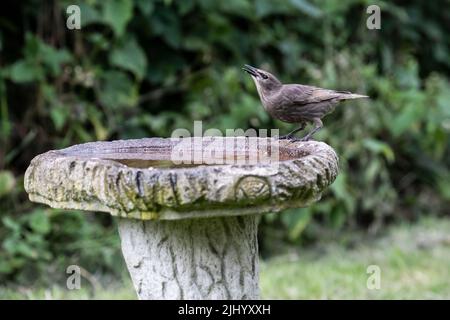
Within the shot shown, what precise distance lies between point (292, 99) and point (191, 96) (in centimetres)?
229

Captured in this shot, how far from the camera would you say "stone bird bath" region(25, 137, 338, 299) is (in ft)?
8.85

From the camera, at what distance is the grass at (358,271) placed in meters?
4.71

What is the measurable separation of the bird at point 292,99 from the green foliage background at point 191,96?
1836 millimetres

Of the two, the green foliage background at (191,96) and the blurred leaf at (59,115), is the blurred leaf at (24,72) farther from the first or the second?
the blurred leaf at (59,115)

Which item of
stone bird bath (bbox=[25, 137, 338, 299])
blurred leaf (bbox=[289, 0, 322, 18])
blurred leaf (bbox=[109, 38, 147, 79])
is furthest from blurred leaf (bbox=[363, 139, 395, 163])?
stone bird bath (bbox=[25, 137, 338, 299])

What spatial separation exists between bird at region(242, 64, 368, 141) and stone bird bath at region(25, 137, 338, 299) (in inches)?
19.4

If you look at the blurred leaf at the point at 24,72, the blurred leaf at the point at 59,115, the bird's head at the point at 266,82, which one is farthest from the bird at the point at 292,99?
the blurred leaf at the point at 24,72

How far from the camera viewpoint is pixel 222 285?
3090 mm

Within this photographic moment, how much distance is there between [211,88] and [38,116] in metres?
1.41

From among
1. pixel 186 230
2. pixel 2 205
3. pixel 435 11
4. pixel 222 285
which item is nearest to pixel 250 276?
pixel 222 285

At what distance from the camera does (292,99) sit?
4023mm

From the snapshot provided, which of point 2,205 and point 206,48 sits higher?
point 206,48

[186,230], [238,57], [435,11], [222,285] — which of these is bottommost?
[222,285]
